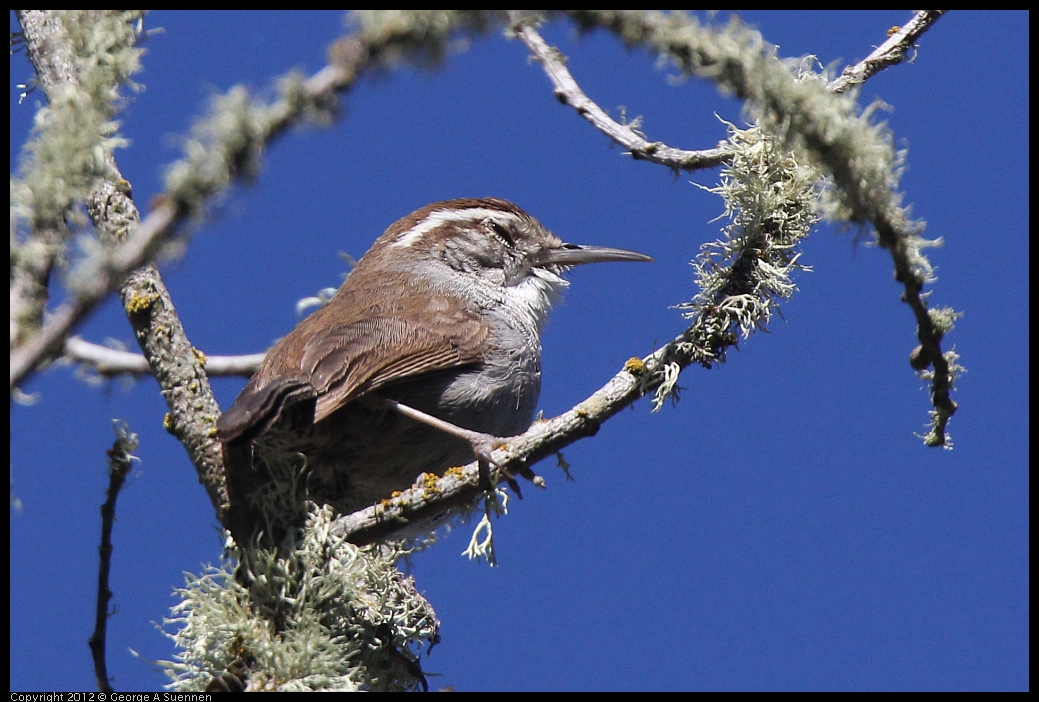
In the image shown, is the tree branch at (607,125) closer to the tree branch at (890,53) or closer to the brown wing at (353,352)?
the tree branch at (890,53)

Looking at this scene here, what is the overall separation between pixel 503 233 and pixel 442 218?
1.23ft

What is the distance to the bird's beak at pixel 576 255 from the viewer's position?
542 centimetres

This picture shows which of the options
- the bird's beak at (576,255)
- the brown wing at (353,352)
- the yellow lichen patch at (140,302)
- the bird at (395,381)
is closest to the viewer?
the brown wing at (353,352)

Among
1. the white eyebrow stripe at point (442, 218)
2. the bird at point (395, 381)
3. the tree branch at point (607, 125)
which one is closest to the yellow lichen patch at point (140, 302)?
the bird at point (395, 381)

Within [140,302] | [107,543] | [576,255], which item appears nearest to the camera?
[107,543]

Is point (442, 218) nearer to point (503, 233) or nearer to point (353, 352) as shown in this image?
point (503, 233)

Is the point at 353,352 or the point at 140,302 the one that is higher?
the point at 140,302

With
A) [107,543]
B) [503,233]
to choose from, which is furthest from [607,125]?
[107,543]

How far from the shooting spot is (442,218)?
5594 mm

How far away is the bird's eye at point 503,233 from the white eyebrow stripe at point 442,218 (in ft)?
0.10

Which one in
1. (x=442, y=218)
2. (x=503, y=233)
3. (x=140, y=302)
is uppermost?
A: (x=442, y=218)

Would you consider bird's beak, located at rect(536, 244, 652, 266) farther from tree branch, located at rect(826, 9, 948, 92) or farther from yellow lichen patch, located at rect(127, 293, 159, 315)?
yellow lichen patch, located at rect(127, 293, 159, 315)

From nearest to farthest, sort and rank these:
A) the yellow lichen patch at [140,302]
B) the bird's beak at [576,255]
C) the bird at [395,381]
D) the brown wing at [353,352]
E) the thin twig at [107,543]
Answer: the thin twig at [107,543]
the brown wing at [353,352]
the bird at [395,381]
the yellow lichen patch at [140,302]
the bird's beak at [576,255]
